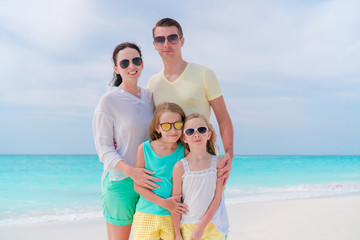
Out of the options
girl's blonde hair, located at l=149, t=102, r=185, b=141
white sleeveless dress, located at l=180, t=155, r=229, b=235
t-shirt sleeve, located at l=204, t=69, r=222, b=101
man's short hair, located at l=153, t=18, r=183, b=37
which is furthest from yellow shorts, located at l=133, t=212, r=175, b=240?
man's short hair, located at l=153, t=18, r=183, b=37

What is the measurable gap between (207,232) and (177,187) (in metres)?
0.43

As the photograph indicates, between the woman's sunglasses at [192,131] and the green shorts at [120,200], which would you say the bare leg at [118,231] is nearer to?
the green shorts at [120,200]

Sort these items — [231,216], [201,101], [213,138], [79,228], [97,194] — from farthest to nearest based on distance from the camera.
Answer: [97,194]
[231,216]
[79,228]
[201,101]
[213,138]

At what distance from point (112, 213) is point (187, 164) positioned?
87cm

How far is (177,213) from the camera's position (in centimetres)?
251

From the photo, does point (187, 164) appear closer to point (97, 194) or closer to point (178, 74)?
point (178, 74)

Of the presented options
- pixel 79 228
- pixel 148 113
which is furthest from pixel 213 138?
pixel 79 228

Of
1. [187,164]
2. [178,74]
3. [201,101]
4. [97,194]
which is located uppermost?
[178,74]

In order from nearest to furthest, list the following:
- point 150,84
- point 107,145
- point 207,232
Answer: point 207,232, point 107,145, point 150,84

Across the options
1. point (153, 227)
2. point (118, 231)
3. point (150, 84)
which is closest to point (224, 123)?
point (150, 84)

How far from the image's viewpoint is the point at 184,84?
2.99 m

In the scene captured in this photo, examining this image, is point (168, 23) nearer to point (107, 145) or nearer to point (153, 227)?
point (107, 145)

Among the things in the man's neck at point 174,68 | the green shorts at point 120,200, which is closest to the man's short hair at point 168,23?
the man's neck at point 174,68

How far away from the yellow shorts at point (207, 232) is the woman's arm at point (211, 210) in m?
0.04
